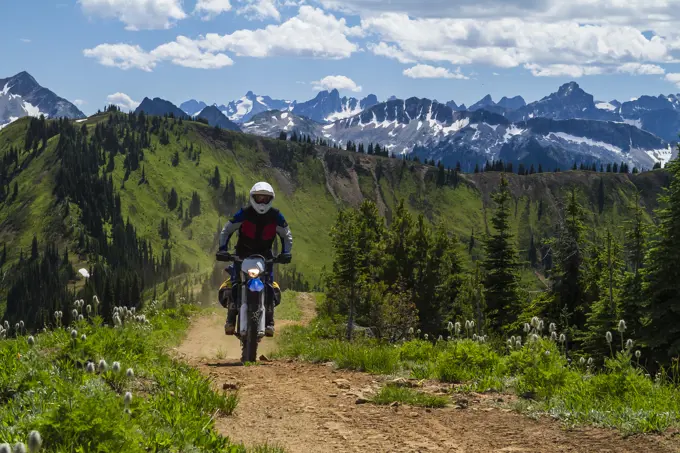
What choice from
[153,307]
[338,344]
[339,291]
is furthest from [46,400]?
[339,291]

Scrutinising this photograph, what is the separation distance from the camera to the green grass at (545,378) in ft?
26.1

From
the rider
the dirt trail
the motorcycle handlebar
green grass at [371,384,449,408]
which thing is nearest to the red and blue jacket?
the rider

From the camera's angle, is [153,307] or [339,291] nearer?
[153,307]

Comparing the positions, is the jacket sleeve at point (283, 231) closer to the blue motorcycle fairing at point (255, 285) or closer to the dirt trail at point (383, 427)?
the blue motorcycle fairing at point (255, 285)

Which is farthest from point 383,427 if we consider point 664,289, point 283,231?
point 664,289

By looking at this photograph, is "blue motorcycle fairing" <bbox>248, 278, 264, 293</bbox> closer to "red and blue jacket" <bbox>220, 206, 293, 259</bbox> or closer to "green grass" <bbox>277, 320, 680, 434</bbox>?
"red and blue jacket" <bbox>220, 206, 293, 259</bbox>

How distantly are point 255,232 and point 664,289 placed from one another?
18.9 metres

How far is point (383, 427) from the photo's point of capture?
27.2 feet

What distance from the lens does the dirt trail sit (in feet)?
24.1

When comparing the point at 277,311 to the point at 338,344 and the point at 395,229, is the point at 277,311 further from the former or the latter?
the point at 338,344

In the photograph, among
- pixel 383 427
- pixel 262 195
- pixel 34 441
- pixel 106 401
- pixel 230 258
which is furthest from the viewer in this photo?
pixel 262 195

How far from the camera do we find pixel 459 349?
11.9 meters

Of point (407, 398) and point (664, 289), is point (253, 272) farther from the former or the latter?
point (664, 289)

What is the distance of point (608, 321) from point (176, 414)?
26.9 metres
